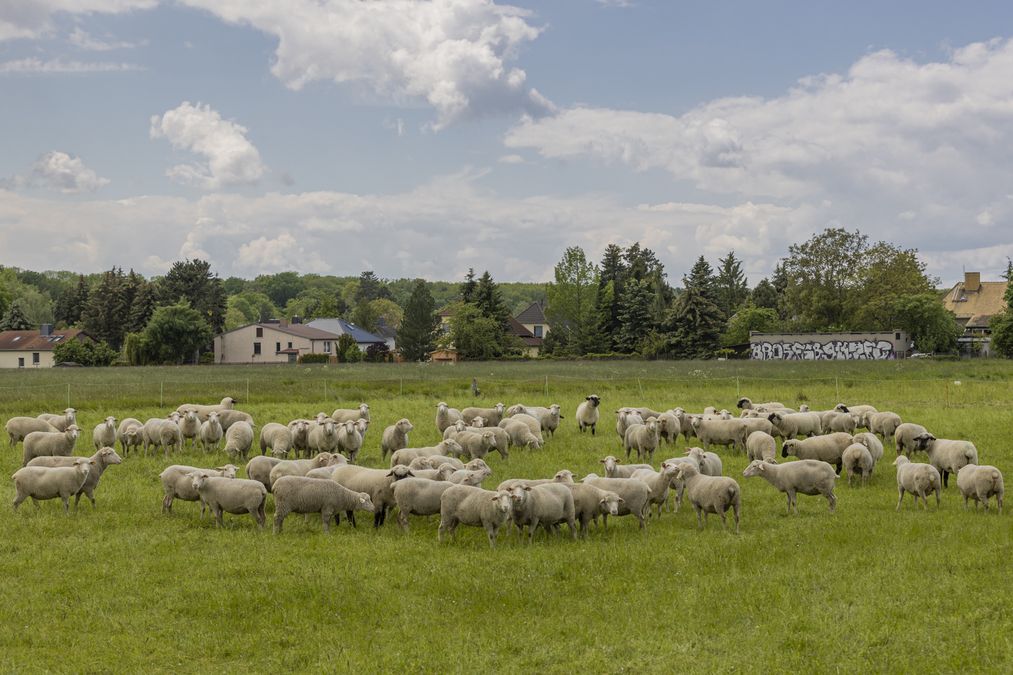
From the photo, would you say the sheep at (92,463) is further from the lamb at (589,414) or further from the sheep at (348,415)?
the lamb at (589,414)

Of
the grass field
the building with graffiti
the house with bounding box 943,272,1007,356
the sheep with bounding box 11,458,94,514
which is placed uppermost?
the house with bounding box 943,272,1007,356

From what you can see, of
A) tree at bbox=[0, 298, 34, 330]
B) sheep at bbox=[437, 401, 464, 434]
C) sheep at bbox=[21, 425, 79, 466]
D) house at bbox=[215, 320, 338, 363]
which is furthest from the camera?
tree at bbox=[0, 298, 34, 330]

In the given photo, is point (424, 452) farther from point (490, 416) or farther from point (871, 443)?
point (871, 443)

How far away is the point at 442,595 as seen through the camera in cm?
1330

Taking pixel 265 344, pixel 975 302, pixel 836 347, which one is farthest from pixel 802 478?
pixel 975 302

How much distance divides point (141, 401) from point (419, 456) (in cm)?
2693

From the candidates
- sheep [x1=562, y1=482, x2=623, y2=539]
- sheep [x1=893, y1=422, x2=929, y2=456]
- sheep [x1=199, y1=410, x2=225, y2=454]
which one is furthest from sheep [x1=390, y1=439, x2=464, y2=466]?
sheep [x1=893, y1=422, x2=929, y2=456]

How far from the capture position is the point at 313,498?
16.9 meters

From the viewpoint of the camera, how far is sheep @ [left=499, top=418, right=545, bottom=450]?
2712 centimetres

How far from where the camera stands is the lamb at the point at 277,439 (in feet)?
80.0

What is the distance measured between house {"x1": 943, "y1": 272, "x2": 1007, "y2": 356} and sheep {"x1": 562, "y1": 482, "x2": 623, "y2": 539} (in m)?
112

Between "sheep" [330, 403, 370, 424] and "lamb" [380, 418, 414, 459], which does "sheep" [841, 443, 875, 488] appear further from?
"sheep" [330, 403, 370, 424]

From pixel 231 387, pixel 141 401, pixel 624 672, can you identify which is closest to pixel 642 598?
pixel 624 672

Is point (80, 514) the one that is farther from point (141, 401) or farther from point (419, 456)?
point (141, 401)
